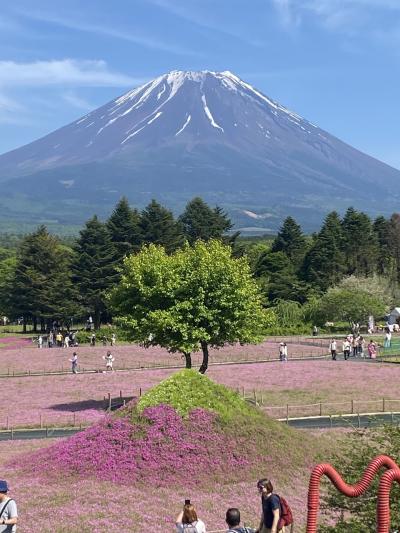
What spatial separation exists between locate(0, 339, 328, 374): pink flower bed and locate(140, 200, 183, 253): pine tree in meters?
37.4

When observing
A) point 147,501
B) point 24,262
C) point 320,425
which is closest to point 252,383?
point 320,425

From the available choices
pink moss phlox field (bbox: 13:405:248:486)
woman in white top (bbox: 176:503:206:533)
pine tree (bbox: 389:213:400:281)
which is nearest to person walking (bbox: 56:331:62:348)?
pink moss phlox field (bbox: 13:405:248:486)

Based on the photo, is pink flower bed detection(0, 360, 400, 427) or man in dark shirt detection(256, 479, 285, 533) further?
pink flower bed detection(0, 360, 400, 427)

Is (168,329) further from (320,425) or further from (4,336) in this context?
(4,336)

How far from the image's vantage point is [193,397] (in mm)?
26047

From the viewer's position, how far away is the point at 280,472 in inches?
965

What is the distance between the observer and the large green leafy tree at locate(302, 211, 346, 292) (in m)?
109

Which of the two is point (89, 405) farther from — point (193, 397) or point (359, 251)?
point (359, 251)

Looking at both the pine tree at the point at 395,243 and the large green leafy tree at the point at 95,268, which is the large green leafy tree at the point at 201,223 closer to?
the large green leafy tree at the point at 95,268

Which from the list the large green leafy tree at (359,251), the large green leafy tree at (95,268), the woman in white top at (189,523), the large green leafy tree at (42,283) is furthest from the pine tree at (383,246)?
the woman in white top at (189,523)

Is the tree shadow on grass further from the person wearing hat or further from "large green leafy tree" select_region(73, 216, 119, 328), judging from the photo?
"large green leafy tree" select_region(73, 216, 119, 328)

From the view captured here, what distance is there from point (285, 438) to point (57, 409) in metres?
16.6

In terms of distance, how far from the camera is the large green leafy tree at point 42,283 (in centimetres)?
9462

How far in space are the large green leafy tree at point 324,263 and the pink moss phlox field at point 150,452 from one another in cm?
8400
